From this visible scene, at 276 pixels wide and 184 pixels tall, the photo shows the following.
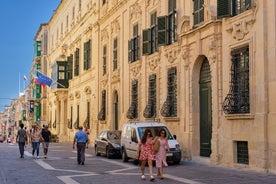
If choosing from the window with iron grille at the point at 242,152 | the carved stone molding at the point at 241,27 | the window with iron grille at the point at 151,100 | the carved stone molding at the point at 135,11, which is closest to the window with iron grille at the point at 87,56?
the carved stone molding at the point at 135,11

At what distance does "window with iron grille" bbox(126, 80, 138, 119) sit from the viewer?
31062 millimetres

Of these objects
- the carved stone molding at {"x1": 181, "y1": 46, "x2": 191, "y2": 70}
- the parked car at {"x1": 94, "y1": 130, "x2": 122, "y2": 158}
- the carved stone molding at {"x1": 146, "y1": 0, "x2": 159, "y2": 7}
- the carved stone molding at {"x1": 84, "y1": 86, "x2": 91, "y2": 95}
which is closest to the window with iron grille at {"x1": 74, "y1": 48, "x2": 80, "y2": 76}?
the carved stone molding at {"x1": 84, "y1": 86, "x2": 91, "y2": 95}

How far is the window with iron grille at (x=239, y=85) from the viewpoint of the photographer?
1869cm

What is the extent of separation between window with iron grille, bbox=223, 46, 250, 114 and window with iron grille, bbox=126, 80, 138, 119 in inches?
459

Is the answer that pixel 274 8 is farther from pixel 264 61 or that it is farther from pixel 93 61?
pixel 93 61

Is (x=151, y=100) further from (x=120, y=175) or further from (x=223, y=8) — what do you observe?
(x=120, y=175)

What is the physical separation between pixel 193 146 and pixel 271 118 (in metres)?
6.48

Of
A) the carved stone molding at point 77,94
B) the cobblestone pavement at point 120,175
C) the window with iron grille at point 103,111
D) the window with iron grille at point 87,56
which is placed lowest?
the cobblestone pavement at point 120,175

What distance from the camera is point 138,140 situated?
71.5ft

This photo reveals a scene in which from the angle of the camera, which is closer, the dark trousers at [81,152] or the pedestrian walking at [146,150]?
the pedestrian walking at [146,150]

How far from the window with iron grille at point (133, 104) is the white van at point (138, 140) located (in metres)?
7.28

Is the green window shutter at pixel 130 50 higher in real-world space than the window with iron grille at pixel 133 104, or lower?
higher

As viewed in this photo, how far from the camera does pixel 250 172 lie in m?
17.6

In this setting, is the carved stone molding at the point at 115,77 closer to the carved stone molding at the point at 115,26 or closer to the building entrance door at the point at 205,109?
the carved stone molding at the point at 115,26
